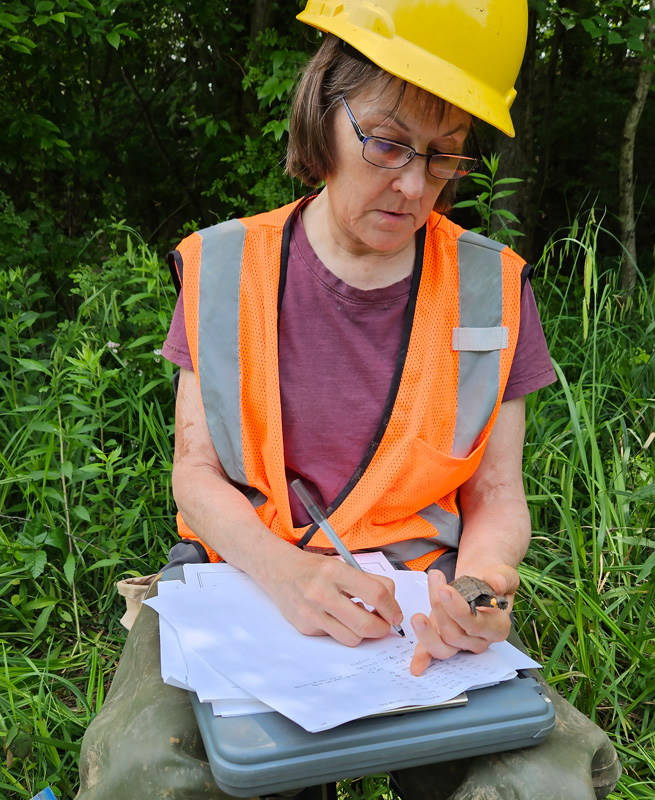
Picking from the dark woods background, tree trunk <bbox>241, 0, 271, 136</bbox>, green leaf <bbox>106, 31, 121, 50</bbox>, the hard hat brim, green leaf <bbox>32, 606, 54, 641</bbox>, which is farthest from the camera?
tree trunk <bbox>241, 0, 271, 136</bbox>

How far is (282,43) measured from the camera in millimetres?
3750

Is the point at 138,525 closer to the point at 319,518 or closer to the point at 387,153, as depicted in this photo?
the point at 319,518

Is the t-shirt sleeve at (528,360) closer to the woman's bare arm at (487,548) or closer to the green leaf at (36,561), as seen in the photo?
the woman's bare arm at (487,548)

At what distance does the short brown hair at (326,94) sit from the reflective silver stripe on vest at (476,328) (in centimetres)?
36

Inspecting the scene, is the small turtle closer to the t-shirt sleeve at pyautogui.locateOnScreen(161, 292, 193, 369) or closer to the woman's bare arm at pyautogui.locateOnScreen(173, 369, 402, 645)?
the woman's bare arm at pyautogui.locateOnScreen(173, 369, 402, 645)

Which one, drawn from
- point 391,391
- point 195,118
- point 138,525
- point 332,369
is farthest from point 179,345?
point 195,118

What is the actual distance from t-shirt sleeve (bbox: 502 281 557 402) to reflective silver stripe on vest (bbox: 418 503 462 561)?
28cm

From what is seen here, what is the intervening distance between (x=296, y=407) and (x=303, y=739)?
0.74 m

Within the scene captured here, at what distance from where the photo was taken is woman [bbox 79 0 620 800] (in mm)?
1413

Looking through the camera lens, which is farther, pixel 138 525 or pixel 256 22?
pixel 256 22

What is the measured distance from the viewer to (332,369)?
1610 millimetres

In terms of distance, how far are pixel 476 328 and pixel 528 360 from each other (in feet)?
0.44

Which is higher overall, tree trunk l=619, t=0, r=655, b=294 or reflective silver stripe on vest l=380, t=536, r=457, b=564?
tree trunk l=619, t=0, r=655, b=294

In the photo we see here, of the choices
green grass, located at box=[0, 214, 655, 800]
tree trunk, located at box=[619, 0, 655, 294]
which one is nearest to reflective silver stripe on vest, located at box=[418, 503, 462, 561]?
green grass, located at box=[0, 214, 655, 800]
